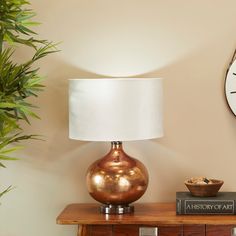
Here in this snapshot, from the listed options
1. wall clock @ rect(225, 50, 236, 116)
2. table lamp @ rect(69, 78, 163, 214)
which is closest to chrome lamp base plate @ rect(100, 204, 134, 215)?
table lamp @ rect(69, 78, 163, 214)

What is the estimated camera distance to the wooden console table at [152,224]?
89.9 inches

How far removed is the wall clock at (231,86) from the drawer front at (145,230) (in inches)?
26.8

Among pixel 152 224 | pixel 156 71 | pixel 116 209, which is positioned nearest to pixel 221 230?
pixel 152 224

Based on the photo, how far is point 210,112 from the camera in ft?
8.80

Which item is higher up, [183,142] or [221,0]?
[221,0]

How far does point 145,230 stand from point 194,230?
21cm

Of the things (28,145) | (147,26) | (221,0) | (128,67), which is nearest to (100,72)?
(128,67)

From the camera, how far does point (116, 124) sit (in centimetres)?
232

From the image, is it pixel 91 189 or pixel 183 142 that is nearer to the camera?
pixel 91 189

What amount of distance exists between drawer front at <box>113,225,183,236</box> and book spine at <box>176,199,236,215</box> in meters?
0.09

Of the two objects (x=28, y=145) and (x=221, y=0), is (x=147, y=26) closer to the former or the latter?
(x=221, y=0)

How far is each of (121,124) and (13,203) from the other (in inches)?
30.5

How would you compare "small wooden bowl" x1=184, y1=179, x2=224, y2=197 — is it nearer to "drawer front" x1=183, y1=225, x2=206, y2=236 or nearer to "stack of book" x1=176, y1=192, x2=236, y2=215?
"stack of book" x1=176, y1=192, x2=236, y2=215

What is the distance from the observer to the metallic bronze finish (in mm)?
2389
